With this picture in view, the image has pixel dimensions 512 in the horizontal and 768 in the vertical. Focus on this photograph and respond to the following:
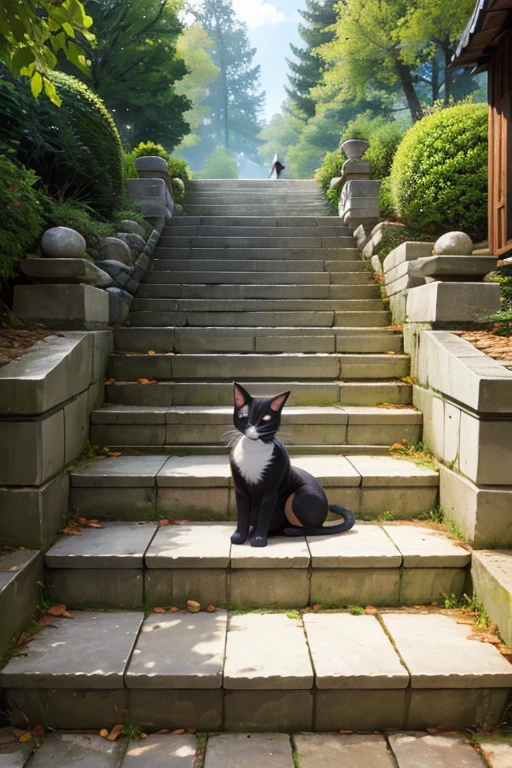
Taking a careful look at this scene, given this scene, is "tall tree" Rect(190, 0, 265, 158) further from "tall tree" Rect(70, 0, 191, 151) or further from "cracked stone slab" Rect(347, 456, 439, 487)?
"cracked stone slab" Rect(347, 456, 439, 487)

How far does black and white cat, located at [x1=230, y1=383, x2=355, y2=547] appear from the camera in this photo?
10.1ft

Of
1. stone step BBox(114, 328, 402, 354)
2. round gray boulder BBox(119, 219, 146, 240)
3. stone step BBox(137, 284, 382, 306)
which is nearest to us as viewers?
stone step BBox(114, 328, 402, 354)

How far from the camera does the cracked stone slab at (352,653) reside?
2473 mm

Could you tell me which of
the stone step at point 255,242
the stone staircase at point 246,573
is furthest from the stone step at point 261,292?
the stone step at point 255,242

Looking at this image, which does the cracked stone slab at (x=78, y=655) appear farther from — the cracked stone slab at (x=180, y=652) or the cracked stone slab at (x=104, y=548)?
the cracked stone slab at (x=104, y=548)

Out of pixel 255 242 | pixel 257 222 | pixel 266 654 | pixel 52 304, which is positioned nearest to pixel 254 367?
pixel 52 304

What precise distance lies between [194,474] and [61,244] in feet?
7.92

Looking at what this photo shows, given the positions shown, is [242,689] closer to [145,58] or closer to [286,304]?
[286,304]

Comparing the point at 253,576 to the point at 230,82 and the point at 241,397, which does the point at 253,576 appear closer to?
the point at 241,397

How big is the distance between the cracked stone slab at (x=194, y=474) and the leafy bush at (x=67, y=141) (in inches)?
155

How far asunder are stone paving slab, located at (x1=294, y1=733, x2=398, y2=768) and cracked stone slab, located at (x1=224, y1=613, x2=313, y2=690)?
23 centimetres

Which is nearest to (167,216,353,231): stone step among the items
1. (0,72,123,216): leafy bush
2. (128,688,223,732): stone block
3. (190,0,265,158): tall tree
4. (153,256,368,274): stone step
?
(153,256,368,274): stone step

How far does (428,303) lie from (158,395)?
2.55 m

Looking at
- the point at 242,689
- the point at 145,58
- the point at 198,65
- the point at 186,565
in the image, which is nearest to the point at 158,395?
the point at 186,565
